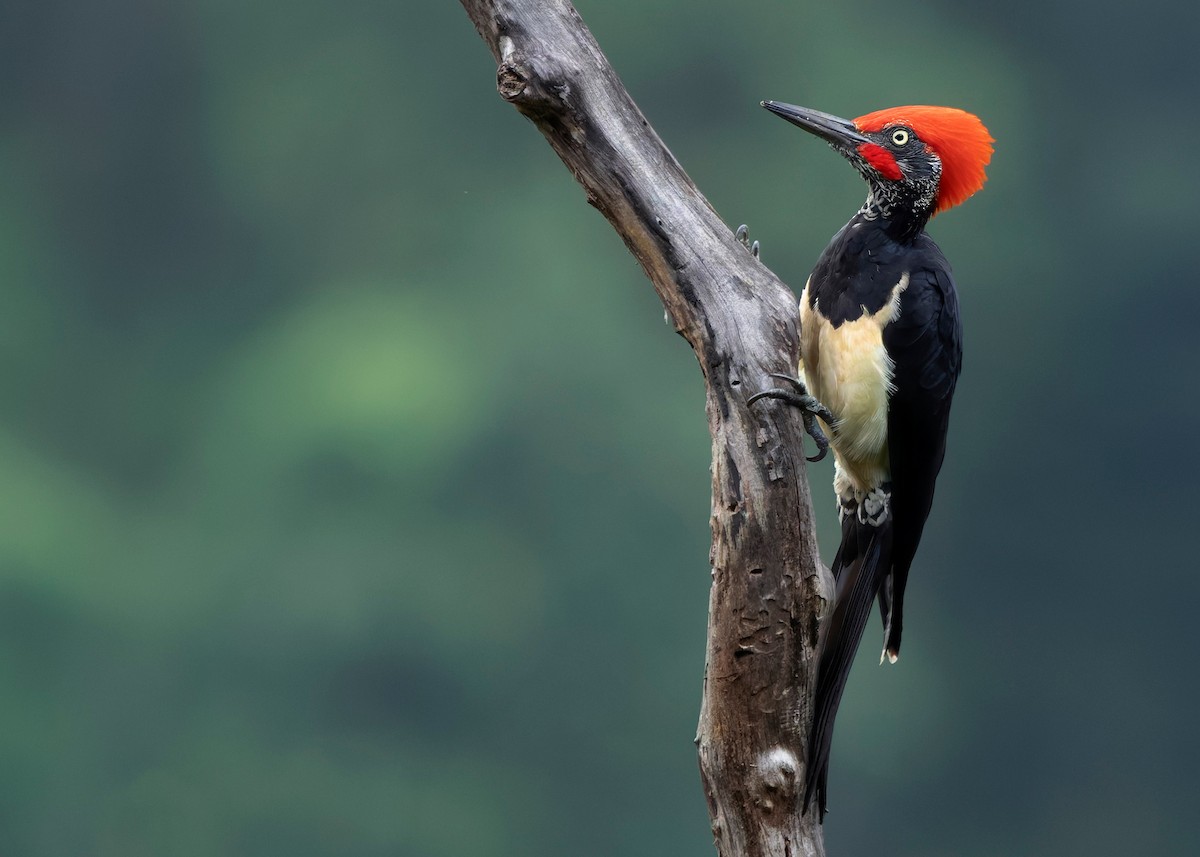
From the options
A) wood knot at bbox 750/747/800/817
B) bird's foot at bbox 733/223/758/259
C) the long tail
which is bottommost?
wood knot at bbox 750/747/800/817

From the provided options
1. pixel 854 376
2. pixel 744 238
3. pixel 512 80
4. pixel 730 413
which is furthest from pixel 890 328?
pixel 512 80

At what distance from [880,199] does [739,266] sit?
0.44m

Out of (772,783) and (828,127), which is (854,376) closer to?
(828,127)

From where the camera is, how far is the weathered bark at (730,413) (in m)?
2.04

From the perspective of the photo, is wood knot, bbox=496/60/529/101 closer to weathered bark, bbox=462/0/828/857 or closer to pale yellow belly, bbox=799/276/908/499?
weathered bark, bbox=462/0/828/857

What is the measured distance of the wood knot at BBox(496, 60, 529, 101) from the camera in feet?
6.53

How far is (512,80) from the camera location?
6.54 feet

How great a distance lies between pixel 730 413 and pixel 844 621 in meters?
0.47

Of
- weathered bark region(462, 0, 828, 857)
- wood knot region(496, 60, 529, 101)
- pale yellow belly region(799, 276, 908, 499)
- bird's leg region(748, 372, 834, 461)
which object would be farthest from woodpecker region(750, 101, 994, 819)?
wood knot region(496, 60, 529, 101)

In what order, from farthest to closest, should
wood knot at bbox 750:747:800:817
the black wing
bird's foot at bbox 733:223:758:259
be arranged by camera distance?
the black wing, bird's foot at bbox 733:223:758:259, wood knot at bbox 750:747:800:817

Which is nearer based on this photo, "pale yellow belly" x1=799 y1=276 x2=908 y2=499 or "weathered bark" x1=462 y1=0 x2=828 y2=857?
"weathered bark" x1=462 y1=0 x2=828 y2=857

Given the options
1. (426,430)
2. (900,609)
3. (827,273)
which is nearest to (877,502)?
(900,609)

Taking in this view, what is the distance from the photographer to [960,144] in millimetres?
2355

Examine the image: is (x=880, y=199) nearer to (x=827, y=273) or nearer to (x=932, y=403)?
(x=827, y=273)
